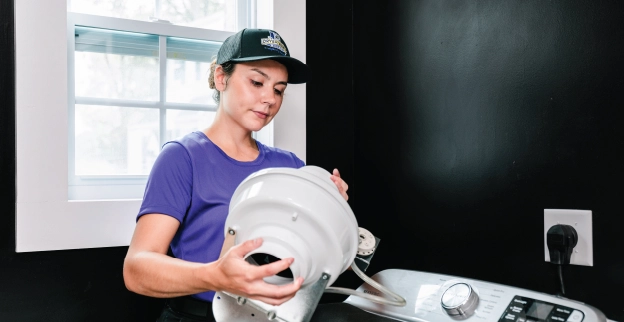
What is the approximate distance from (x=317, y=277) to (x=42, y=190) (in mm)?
876

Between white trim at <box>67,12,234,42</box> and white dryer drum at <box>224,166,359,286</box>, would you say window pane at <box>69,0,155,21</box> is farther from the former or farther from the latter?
white dryer drum at <box>224,166,359,286</box>

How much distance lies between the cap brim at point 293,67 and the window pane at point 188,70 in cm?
38

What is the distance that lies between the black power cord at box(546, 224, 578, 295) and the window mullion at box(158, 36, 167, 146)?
3.80 feet

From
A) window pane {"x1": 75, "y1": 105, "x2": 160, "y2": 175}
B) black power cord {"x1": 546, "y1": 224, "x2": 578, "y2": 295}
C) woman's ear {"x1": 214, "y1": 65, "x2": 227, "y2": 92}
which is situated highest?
woman's ear {"x1": 214, "y1": 65, "x2": 227, "y2": 92}

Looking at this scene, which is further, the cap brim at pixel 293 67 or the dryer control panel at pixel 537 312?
the cap brim at pixel 293 67

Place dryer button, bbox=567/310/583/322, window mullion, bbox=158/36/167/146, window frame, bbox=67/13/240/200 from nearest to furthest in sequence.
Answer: dryer button, bbox=567/310/583/322, window frame, bbox=67/13/240/200, window mullion, bbox=158/36/167/146

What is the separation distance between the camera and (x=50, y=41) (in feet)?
4.80

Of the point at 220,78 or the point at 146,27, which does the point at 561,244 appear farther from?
the point at 146,27

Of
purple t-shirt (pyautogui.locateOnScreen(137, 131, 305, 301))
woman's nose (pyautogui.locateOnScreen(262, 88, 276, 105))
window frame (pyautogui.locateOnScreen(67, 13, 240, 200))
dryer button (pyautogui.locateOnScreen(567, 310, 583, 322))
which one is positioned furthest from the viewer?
window frame (pyautogui.locateOnScreen(67, 13, 240, 200))

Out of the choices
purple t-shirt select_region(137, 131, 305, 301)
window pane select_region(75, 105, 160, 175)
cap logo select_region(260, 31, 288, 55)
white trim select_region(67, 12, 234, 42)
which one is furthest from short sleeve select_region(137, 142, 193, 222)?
white trim select_region(67, 12, 234, 42)

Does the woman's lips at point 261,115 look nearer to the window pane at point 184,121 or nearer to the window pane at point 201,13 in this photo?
the window pane at point 184,121

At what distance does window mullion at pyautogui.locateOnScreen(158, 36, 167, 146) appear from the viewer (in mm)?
1762

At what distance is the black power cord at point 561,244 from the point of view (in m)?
1.26

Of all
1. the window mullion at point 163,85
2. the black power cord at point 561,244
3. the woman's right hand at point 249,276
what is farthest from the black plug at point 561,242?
the window mullion at point 163,85
